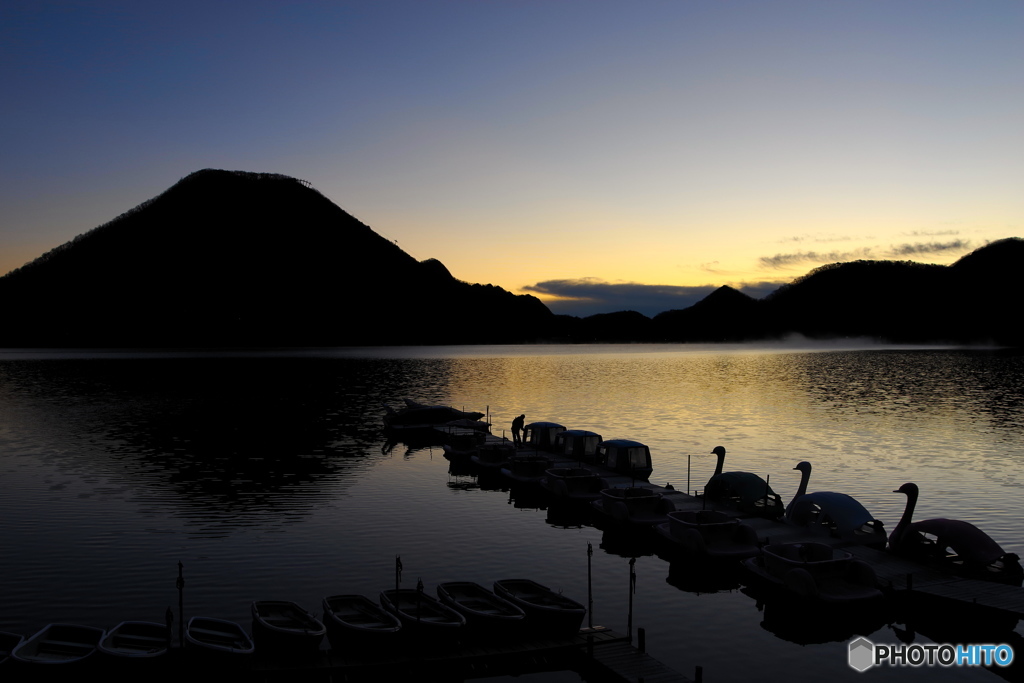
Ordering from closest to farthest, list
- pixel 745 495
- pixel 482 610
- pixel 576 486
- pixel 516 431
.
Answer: pixel 482 610 < pixel 745 495 < pixel 576 486 < pixel 516 431

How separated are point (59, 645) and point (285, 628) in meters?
6.16

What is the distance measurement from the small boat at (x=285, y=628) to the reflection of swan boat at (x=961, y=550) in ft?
77.8

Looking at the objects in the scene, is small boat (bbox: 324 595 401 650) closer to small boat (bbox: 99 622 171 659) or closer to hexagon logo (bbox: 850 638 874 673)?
small boat (bbox: 99 622 171 659)

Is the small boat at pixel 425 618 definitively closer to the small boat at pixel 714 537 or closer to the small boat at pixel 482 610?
the small boat at pixel 482 610

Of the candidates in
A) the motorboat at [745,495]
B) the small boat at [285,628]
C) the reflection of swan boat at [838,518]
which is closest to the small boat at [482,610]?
the small boat at [285,628]

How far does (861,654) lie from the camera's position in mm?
24031

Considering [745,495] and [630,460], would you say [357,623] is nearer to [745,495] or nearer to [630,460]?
[745,495]

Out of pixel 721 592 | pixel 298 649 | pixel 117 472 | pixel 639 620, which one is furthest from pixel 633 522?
pixel 117 472

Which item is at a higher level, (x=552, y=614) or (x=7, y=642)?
(x=7, y=642)

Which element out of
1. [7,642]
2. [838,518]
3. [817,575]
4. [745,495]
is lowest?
[817,575]

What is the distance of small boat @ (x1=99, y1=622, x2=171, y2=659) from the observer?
64.5 ft

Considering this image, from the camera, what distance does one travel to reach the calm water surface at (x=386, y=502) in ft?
88.4

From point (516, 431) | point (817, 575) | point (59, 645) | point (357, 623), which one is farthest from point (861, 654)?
point (516, 431)

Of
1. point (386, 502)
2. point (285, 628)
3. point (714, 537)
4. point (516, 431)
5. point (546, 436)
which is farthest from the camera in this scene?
point (516, 431)
